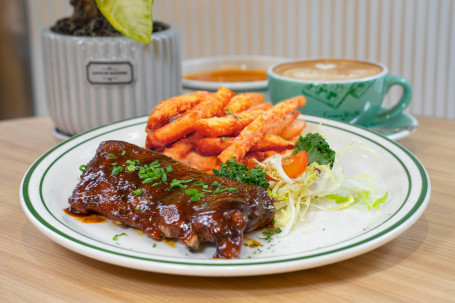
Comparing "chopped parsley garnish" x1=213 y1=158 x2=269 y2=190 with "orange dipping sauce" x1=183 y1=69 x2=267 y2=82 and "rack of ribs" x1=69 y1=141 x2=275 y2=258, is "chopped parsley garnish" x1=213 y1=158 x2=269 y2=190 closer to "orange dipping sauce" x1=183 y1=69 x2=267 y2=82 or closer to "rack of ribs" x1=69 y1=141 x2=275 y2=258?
"rack of ribs" x1=69 y1=141 x2=275 y2=258

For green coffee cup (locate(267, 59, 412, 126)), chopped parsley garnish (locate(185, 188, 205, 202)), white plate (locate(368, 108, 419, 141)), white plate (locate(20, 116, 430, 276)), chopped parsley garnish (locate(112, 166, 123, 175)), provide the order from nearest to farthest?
white plate (locate(20, 116, 430, 276)) < chopped parsley garnish (locate(185, 188, 205, 202)) < chopped parsley garnish (locate(112, 166, 123, 175)) < white plate (locate(368, 108, 419, 141)) < green coffee cup (locate(267, 59, 412, 126))

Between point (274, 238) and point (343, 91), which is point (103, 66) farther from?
point (274, 238)

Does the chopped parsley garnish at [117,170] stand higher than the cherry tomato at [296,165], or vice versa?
the chopped parsley garnish at [117,170]

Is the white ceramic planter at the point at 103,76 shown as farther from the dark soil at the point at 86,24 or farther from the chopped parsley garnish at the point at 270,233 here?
the chopped parsley garnish at the point at 270,233

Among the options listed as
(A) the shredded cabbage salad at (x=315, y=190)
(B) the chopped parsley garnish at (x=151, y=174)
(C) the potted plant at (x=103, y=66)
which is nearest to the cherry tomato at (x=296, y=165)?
(A) the shredded cabbage salad at (x=315, y=190)

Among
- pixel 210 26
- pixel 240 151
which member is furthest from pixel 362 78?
pixel 210 26

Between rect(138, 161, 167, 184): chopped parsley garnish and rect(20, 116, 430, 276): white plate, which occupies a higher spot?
rect(138, 161, 167, 184): chopped parsley garnish

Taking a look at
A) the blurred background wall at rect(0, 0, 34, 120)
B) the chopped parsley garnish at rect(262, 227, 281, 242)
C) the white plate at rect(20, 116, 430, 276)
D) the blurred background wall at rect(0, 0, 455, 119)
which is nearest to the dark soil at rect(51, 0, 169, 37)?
the white plate at rect(20, 116, 430, 276)

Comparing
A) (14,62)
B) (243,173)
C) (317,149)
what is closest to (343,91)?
(317,149)
